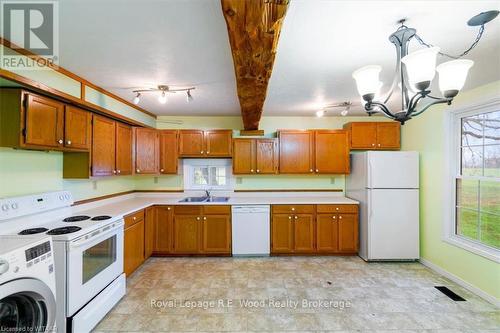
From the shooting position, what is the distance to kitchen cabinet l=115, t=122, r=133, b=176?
3.13 m

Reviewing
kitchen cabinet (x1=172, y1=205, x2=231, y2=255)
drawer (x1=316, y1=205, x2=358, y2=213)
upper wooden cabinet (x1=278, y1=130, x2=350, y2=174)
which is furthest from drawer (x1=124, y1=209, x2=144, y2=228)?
drawer (x1=316, y1=205, x2=358, y2=213)

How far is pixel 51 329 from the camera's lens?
1578 mm

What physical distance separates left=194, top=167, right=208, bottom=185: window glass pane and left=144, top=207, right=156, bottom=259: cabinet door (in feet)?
3.07

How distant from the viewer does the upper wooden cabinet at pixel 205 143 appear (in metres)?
3.95

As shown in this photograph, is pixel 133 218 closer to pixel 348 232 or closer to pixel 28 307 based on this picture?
pixel 28 307

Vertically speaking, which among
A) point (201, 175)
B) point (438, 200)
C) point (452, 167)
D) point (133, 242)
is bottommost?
point (133, 242)

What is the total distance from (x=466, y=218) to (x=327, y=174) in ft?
6.15

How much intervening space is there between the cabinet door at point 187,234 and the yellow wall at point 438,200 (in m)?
3.46

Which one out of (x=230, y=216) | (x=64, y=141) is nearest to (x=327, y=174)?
(x=230, y=216)

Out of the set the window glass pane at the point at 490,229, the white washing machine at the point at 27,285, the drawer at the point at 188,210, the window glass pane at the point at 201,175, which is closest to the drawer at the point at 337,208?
the window glass pane at the point at 490,229

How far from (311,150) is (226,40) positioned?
2694mm

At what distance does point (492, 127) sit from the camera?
102 inches

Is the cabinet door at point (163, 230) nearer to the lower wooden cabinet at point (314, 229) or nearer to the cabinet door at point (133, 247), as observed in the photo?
the cabinet door at point (133, 247)

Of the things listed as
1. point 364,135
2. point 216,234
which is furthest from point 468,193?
point 216,234
